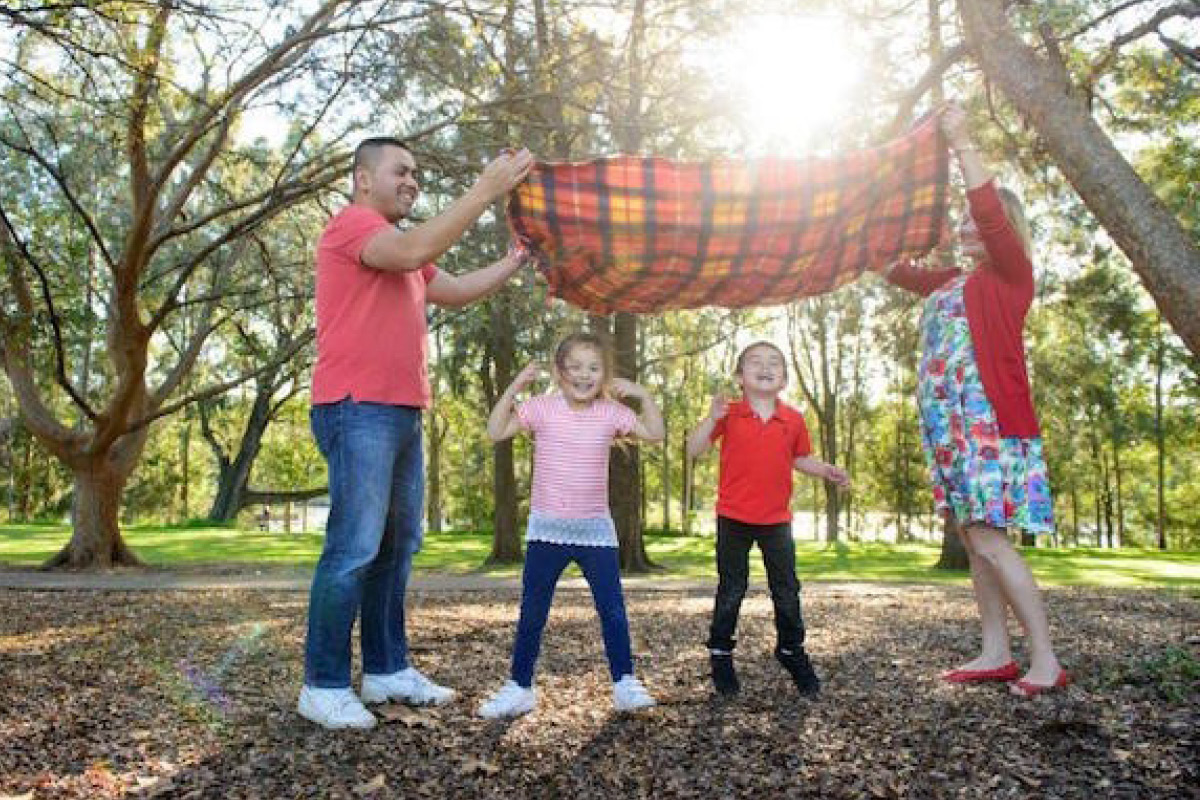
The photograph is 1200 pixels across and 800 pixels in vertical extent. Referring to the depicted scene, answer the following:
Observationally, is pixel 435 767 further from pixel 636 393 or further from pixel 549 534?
pixel 636 393

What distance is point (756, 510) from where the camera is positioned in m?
4.52

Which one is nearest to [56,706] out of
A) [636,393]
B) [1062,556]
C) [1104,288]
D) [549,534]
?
[549,534]

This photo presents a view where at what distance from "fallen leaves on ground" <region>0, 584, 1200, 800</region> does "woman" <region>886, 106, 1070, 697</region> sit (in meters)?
0.44

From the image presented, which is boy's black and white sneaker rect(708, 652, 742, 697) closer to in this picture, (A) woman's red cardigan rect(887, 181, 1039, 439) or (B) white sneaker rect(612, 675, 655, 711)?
(B) white sneaker rect(612, 675, 655, 711)

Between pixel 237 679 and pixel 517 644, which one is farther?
pixel 237 679

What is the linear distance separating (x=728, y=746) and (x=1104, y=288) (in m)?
21.5

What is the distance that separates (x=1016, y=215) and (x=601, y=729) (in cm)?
284

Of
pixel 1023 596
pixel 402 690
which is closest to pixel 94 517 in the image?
pixel 402 690

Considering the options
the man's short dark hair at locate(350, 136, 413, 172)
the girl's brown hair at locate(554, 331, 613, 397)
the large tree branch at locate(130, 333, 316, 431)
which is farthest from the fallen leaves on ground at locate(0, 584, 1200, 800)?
the large tree branch at locate(130, 333, 316, 431)

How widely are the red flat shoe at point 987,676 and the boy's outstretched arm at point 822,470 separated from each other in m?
1.05

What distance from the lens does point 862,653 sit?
5785 mm

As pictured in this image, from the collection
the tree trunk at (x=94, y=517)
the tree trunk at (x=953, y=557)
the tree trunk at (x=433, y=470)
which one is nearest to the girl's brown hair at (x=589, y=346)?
the tree trunk at (x=94, y=517)

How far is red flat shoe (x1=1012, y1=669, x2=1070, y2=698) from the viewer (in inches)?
169

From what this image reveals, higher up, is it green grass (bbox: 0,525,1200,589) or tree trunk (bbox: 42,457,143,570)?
tree trunk (bbox: 42,457,143,570)
